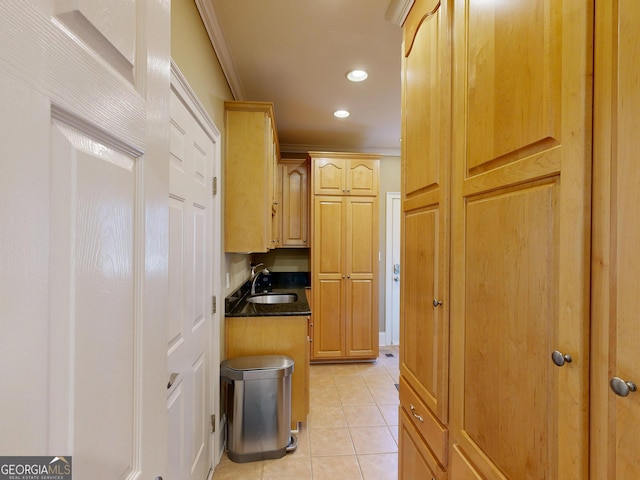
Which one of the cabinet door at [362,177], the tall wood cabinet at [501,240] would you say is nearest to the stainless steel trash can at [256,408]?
the tall wood cabinet at [501,240]

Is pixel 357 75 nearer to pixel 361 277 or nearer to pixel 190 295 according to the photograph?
pixel 190 295

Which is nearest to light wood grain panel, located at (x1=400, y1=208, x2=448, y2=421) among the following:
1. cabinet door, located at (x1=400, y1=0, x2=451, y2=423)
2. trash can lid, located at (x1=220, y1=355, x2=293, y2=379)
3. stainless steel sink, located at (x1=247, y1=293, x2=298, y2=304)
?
cabinet door, located at (x1=400, y1=0, x2=451, y2=423)

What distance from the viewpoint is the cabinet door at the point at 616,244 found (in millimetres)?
462

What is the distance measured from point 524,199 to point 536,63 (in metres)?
0.30

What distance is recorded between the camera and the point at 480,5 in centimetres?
84

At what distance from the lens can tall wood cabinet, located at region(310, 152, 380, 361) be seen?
3418 millimetres

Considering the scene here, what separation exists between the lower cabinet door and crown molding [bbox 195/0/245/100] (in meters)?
2.26

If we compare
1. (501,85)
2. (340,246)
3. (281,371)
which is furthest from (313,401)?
(501,85)

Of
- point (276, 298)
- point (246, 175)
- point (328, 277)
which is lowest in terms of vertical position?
point (276, 298)

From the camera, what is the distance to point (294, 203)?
375cm

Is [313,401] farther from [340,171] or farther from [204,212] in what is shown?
[340,171]

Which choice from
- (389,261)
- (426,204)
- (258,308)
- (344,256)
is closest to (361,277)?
(344,256)

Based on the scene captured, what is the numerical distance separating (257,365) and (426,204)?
1.48 meters

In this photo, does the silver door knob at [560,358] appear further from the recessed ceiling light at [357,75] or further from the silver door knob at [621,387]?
the recessed ceiling light at [357,75]
